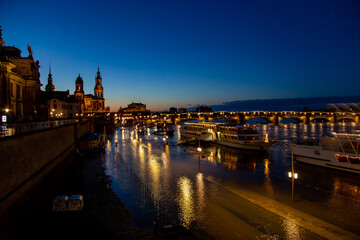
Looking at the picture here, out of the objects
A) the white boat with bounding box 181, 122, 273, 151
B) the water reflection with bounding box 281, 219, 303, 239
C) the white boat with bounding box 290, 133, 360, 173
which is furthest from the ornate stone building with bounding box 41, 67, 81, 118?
the water reflection with bounding box 281, 219, 303, 239

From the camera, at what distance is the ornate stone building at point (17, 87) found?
120 feet

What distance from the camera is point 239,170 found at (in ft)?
120

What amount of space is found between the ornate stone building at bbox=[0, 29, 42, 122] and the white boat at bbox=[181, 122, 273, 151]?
35.8 m

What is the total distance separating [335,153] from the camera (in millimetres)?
36625

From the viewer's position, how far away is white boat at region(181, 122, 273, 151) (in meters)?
56.2

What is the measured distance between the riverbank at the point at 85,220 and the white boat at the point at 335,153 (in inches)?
1213

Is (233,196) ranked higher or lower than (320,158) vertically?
lower

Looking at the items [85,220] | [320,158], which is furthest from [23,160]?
[320,158]

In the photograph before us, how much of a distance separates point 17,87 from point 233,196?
42.3 metres

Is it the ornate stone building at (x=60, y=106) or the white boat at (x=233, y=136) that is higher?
the ornate stone building at (x=60, y=106)

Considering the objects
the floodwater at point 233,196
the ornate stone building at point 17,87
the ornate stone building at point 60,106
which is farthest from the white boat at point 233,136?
the ornate stone building at point 60,106

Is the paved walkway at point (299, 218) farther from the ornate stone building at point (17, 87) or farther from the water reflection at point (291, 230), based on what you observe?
the ornate stone building at point (17, 87)

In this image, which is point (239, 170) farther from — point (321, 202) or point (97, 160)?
point (97, 160)

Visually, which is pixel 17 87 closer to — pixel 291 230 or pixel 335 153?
pixel 291 230
